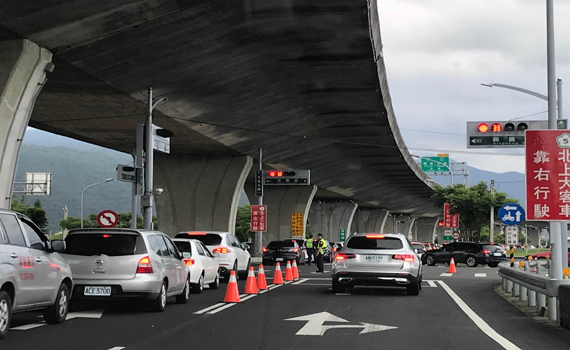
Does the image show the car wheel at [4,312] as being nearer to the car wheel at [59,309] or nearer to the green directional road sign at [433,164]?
the car wheel at [59,309]

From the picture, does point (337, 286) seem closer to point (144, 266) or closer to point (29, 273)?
point (144, 266)

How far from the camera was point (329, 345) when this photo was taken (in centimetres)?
1062

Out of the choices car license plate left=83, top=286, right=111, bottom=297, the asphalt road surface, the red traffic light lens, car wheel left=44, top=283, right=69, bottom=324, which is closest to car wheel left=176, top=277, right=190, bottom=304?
the asphalt road surface

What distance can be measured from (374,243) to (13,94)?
9.20 metres

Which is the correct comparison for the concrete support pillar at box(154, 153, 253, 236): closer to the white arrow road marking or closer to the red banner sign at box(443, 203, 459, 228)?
the white arrow road marking

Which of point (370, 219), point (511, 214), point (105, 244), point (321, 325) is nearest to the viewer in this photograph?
point (321, 325)

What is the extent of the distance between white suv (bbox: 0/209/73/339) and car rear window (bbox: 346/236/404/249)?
28.8 feet

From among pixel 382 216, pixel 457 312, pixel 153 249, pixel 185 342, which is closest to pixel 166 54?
pixel 153 249

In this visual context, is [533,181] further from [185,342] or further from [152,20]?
[152,20]

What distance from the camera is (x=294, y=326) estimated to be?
1289 cm

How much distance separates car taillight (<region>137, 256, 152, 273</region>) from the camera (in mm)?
14633

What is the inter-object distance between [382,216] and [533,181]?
317ft

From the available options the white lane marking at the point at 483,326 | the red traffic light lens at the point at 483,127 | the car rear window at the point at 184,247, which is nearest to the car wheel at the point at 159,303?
the car rear window at the point at 184,247

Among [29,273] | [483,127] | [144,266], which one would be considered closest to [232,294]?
[144,266]
